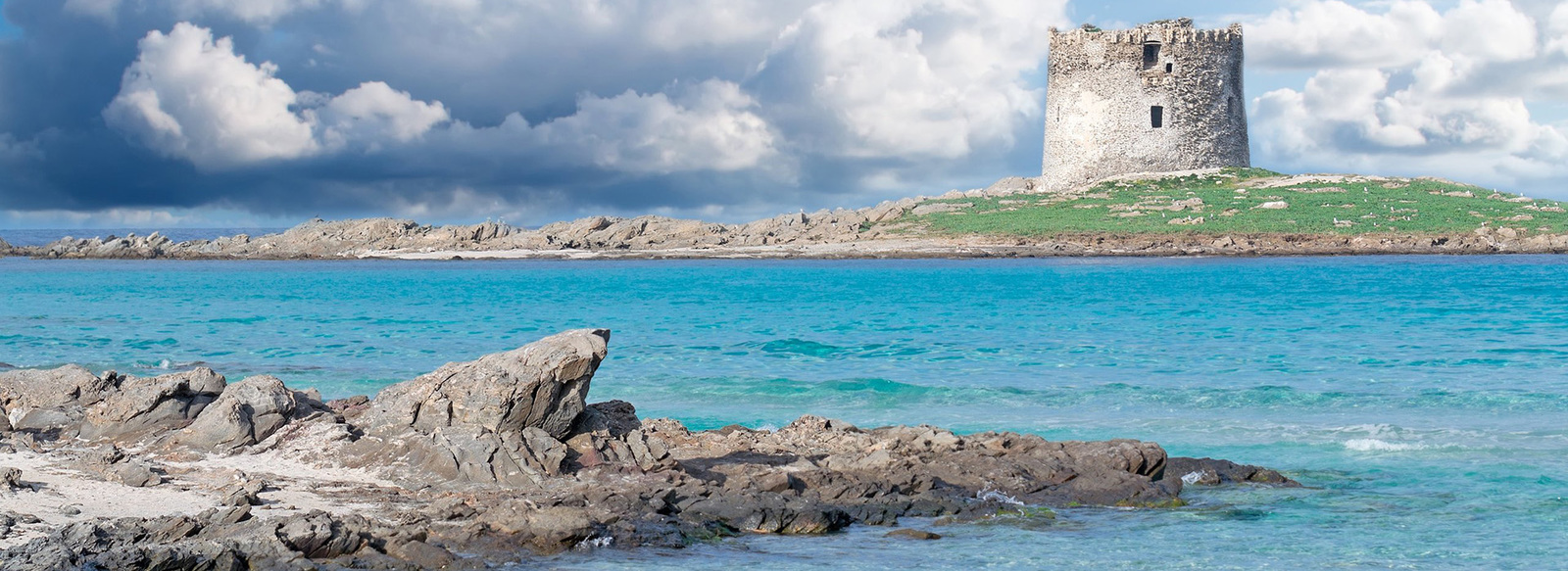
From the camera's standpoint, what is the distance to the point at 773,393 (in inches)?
607

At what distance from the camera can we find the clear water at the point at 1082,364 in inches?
312

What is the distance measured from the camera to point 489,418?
9172 mm

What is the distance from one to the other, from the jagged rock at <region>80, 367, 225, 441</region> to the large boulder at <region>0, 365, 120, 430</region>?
29 centimetres

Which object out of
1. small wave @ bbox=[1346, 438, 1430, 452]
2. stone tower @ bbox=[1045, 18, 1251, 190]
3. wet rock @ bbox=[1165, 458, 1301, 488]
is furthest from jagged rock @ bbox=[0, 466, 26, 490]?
stone tower @ bbox=[1045, 18, 1251, 190]

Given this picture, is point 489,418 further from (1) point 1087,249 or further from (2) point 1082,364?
(1) point 1087,249

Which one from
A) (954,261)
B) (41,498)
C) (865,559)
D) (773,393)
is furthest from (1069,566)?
(954,261)

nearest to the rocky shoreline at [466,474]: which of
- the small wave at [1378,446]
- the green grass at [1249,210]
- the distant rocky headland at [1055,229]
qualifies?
the small wave at [1378,446]

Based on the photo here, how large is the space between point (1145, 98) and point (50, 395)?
52.9 meters

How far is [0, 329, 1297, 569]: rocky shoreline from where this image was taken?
7137mm

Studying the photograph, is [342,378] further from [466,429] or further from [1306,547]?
[1306,547]

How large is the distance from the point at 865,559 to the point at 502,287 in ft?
114

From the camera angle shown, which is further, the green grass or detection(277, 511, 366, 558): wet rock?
the green grass

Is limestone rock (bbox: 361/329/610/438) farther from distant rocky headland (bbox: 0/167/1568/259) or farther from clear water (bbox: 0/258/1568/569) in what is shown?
distant rocky headland (bbox: 0/167/1568/259)

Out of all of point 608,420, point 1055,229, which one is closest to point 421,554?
point 608,420
